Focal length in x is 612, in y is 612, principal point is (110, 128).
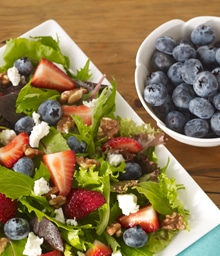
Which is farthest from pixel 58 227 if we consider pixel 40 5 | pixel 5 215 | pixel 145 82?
pixel 40 5

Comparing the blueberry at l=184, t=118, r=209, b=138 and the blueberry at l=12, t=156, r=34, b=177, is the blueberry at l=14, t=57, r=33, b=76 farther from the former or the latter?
the blueberry at l=184, t=118, r=209, b=138

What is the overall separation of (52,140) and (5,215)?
190 mm

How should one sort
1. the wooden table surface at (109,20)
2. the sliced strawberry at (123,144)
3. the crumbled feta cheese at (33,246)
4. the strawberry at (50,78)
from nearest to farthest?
1. the crumbled feta cheese at (33,246)
2. the sliced strawberry at (123,144)
3. the strawberry at (50,78)
4. the wooden table surface at (109,20)

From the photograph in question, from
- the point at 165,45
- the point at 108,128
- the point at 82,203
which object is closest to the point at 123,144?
the point at 108,128

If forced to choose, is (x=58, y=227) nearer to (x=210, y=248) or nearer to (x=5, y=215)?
(x=5, y=215)

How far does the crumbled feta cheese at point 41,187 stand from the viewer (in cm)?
121

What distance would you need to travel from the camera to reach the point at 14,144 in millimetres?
1300

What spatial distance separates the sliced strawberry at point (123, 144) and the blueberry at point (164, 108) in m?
0.12

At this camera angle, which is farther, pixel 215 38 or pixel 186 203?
pixel 215 38

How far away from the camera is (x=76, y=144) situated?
129cm

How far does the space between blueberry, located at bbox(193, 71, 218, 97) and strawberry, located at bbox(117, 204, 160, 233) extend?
0.28 m

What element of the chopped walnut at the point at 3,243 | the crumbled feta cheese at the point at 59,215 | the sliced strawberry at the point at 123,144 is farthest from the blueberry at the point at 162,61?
the chopped walnut at the point at 3,243

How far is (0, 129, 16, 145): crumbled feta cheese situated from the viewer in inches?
51.9

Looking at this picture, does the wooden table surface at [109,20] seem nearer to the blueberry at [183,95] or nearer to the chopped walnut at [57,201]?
the blueberry at [183,95]
